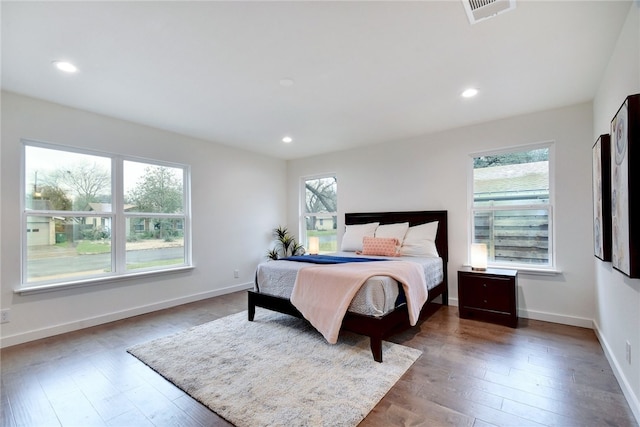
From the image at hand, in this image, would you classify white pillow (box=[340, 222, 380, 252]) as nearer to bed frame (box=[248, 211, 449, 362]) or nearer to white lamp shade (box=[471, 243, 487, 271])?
bed frame (box=[248, 211, 449, 362])

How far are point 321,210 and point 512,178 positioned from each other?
3.19m

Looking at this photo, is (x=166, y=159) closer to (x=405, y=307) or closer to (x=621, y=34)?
(x=405, y=307)

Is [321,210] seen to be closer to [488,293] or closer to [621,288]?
[488,293]

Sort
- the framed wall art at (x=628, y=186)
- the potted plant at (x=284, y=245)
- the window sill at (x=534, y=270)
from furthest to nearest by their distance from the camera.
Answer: the potted plant at (x=284, y=245) < the window sill at (x=534, y=270) < the framed wall art at (x=628, y=186)

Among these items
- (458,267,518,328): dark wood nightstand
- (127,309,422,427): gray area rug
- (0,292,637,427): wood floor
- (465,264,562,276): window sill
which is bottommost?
(0,292,637,427): wood floor

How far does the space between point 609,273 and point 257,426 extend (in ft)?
9.85

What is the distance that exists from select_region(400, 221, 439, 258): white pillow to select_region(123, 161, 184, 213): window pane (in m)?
3.41

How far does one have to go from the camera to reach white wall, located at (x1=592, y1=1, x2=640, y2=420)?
1.77 metres

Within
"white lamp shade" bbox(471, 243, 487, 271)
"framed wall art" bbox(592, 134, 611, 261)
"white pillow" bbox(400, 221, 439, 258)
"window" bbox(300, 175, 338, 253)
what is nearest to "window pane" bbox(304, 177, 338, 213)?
"window" bbox(300, 175, 338, 253)

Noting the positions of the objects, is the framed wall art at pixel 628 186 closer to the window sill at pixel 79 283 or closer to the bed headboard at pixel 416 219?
the bed headboard at pixel 416 219

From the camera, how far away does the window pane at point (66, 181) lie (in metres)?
3.13

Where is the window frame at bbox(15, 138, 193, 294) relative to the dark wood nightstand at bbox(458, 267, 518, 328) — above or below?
above

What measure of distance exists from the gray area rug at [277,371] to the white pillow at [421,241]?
1589 millimetres

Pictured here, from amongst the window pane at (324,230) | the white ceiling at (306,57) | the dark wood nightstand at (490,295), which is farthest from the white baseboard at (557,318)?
the window pane at (324,230)
